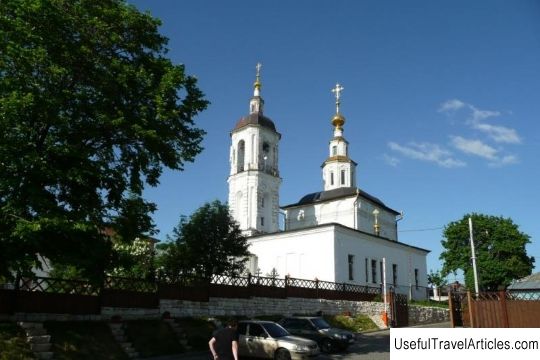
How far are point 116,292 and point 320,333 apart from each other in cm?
809

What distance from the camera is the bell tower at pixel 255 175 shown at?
5272 centimetres

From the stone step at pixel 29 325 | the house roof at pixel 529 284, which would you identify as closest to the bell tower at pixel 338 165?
the house roof at pixel 529 284

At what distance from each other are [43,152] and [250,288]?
14.4 meters

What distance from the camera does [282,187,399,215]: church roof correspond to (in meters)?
54.9

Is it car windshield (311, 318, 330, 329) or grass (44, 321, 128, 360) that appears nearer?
grass (44, 321, 128, 360)

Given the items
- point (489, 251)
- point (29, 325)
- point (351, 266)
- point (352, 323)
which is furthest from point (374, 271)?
point (29, 325)

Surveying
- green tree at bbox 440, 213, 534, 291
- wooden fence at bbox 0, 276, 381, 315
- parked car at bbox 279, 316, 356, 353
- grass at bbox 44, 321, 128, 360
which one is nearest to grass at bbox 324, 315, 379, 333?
wooden fence at bbox 0, 276, 381, 315

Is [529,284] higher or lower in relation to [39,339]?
higher

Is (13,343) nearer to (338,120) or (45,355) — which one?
Result: (45,355)

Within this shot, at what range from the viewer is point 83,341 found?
16172 mm

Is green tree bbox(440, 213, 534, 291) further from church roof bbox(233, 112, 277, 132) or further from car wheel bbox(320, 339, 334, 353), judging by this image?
car wheel bbox(320, 339, 334, 353)

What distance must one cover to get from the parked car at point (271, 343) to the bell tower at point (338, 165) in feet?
142

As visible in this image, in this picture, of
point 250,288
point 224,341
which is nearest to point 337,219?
point 250,288

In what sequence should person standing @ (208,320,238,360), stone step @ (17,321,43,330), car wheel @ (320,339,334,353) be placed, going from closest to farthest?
person standing @ (208,320,238,360)
stone step @ (17,321,43,330)
car wheel @ (320,339,334,353)
